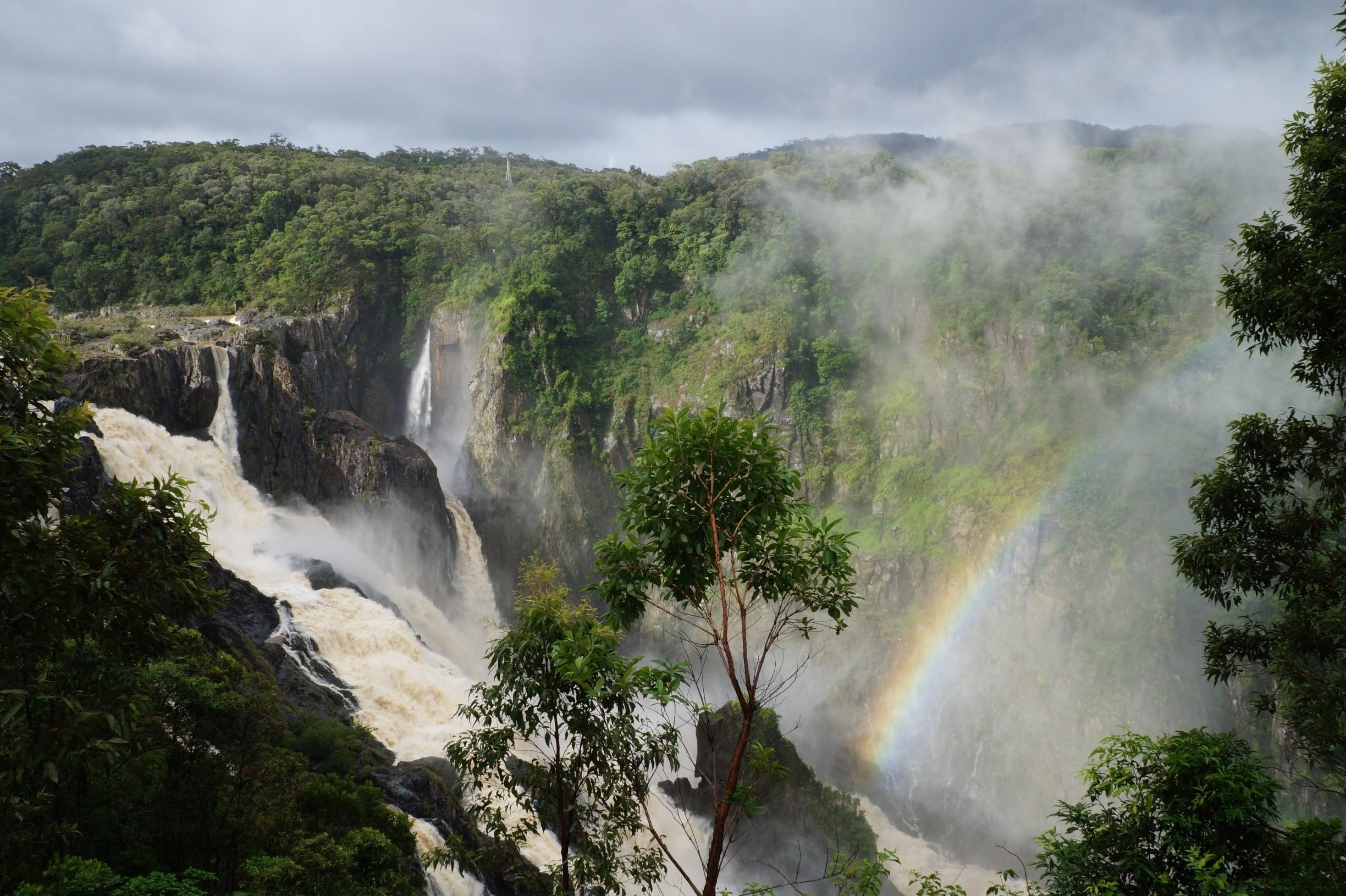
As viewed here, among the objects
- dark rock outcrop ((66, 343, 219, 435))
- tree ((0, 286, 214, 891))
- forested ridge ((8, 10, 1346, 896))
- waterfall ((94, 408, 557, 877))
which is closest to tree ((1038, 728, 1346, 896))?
forested ridge ((8, 10, 1346, 896))

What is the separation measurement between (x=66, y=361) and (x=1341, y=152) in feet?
29.7

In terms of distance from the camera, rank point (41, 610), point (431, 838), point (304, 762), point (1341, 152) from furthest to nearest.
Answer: point (431, 838) < point (304, 762) < point (1341, 152) < point (41, 610)

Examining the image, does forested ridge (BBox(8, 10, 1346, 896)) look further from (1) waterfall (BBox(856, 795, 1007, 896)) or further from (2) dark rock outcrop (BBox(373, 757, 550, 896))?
(1) waterfall (BBox(856, 795, 1007, 896))

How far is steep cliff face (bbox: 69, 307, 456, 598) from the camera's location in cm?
2383

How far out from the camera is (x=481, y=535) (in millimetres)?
32531

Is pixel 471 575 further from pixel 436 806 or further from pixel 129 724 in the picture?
pixel 129 724

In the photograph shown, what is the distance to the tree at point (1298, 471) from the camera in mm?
5770

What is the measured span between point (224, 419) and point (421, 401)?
11.5 m

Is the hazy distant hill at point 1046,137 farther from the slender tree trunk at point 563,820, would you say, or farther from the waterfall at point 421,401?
the slender tree trunk at point 563,820

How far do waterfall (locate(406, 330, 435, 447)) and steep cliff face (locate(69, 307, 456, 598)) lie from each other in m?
4.08

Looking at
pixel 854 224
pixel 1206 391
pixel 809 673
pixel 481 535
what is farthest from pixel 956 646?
pixel 854 224

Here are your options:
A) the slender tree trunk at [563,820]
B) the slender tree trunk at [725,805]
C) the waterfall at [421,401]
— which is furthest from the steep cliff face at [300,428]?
the slender tree trunk at [725,805]

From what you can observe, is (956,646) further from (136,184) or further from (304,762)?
(136,184)

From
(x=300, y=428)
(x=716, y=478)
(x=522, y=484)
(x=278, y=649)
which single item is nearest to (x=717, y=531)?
(x=716, y=478)
